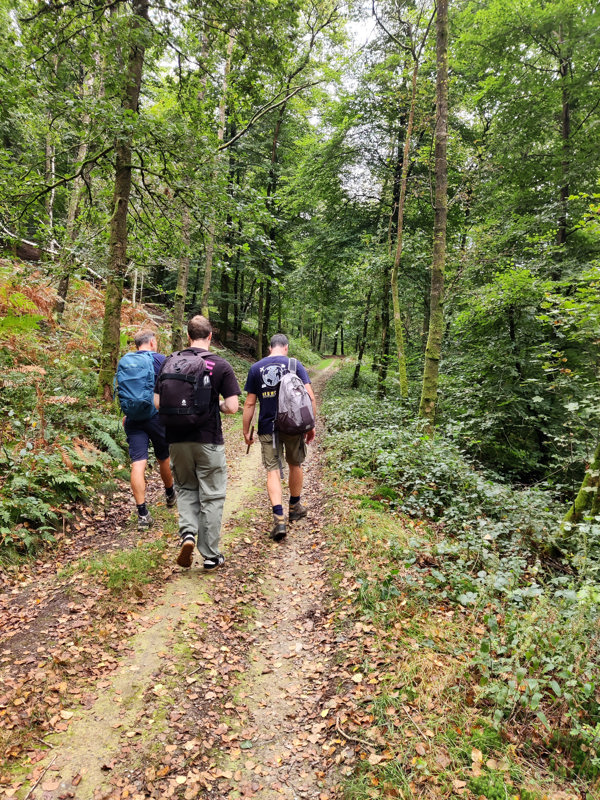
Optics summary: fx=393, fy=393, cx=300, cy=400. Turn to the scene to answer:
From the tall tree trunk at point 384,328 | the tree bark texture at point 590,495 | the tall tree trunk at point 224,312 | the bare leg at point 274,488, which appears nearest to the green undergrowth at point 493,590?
the tree bark texture at point 590,495

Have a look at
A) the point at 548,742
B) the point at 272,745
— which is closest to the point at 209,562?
the point at 272,745

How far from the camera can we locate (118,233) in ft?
24.6

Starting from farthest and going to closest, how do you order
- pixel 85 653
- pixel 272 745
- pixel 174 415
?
pixel 174 415
pixel 85 653
pixel 272 745

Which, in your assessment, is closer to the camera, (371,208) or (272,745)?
(272,745)

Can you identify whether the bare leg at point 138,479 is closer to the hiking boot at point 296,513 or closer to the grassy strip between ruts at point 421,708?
the hiking boot at point 296,513

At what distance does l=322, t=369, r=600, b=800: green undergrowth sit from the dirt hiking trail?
62 centimetres

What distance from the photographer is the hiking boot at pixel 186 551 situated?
14.3 feet

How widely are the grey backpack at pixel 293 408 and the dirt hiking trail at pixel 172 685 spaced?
1.82 metres

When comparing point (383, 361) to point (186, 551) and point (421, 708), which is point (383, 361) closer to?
point (186, 551)

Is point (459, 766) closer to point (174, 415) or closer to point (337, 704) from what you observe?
point (337, 704)

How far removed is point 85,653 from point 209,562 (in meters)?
1.54

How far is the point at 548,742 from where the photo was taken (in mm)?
2387

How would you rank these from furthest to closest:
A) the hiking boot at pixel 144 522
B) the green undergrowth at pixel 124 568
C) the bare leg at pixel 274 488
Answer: the bare leg at pixel 274 488, the hiking boot at pixel 144 522, the green undergrowth at pixel 124 568

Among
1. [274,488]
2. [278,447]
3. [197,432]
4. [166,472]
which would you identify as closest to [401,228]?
[278,447]
